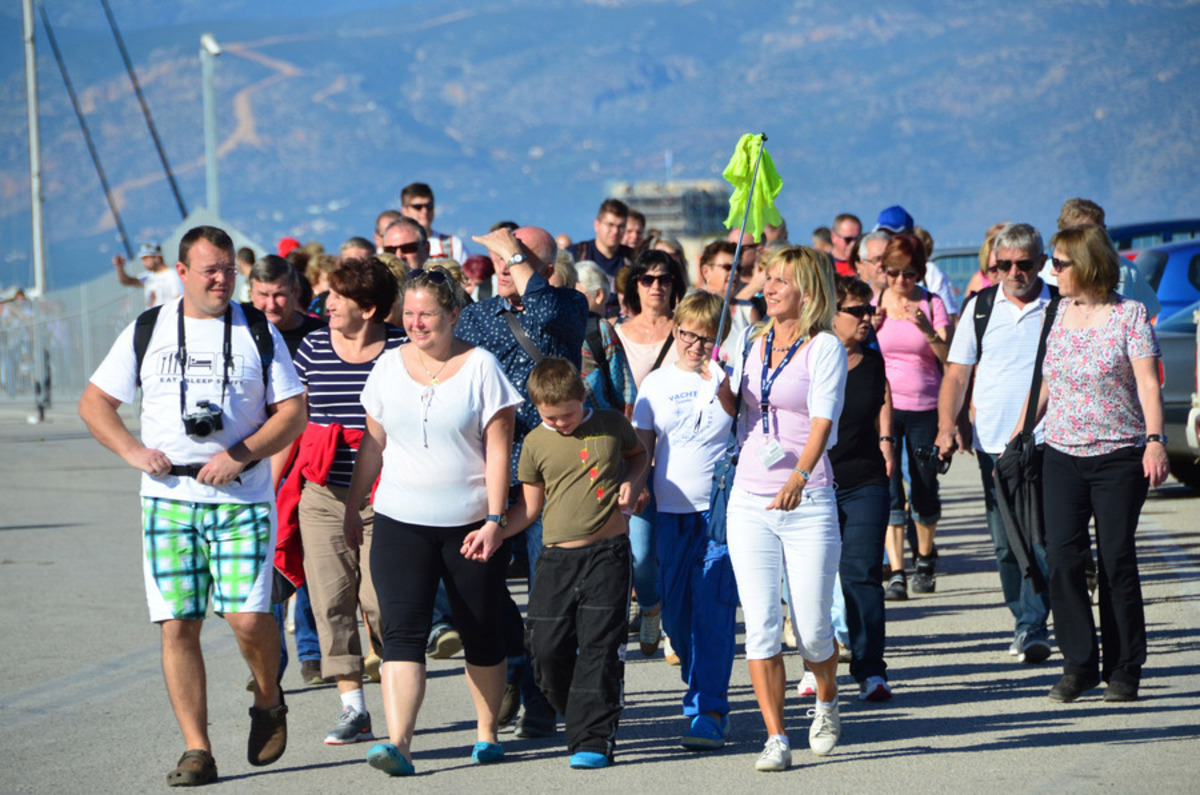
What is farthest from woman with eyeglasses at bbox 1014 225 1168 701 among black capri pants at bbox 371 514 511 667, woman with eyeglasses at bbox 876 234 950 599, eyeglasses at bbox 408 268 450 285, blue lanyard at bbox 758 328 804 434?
eyeglasses at bbox 408 268 450 285

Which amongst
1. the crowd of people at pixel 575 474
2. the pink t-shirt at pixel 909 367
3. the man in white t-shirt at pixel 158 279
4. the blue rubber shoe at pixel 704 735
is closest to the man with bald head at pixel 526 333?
the crowd of people at pixel 575 474

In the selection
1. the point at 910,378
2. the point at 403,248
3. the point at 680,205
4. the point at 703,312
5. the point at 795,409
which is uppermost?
the point at 680,205

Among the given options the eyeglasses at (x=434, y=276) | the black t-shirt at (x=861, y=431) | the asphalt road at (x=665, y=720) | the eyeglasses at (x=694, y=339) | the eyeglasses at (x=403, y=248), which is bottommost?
the asphalt road at (x=665, y=720)

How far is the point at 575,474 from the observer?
6.16 m

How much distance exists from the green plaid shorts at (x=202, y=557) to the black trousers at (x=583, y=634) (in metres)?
1.07

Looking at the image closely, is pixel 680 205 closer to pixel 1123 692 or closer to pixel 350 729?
pixel 1123 692

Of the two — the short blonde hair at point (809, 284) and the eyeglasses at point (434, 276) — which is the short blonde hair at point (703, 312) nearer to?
the short blonde hair at point (809, 284)

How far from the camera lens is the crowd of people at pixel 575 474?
589cm

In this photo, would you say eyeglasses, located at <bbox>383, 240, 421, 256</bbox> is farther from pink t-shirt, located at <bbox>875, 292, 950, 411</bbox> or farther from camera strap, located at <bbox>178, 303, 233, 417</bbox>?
camera strap, located at <bbox>178, 303, 233, 417</bbox>

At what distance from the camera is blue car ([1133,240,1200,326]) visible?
13.5 m

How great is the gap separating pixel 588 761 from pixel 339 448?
178cm

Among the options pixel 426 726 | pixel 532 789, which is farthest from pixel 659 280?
pixel 532 789

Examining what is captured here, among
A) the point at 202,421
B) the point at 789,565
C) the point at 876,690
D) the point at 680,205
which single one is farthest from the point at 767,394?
the point at 680,205

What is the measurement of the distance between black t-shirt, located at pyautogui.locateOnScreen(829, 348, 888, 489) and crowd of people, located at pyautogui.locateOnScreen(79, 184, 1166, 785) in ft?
0.05
